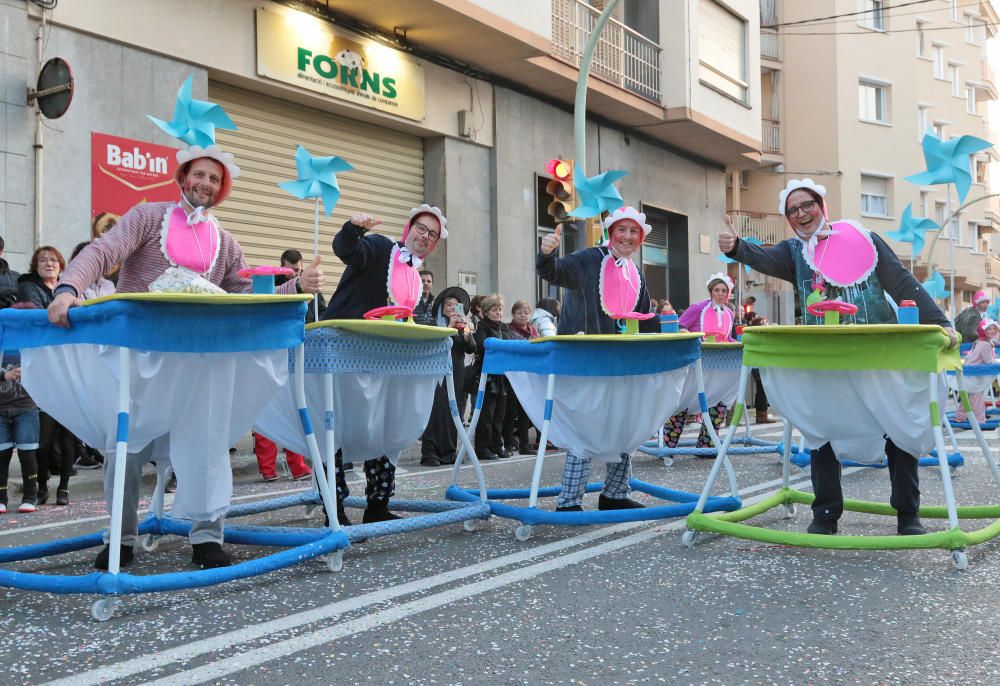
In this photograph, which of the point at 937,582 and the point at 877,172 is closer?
the point at 937,582

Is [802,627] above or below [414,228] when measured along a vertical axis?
below

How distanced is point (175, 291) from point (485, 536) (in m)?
2.25

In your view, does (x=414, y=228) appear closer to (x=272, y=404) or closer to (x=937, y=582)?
Result: (x=272, y=404)

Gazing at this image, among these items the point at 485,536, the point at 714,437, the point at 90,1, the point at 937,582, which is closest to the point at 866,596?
the point at 937,582

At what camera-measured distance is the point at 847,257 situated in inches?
225

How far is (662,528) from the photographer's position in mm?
6059

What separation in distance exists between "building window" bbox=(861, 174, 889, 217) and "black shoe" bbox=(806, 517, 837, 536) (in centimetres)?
3597

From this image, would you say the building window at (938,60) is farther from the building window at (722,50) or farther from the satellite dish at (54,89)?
the satellite dish at (54,89)

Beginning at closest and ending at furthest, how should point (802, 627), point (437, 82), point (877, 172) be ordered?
point (802, 627) → point (437, 82) → point (877, 172)

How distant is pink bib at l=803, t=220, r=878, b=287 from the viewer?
18.6ft

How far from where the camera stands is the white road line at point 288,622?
131 inches

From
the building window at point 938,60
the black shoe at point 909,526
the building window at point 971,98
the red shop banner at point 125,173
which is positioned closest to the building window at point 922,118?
the building window at point 938,60

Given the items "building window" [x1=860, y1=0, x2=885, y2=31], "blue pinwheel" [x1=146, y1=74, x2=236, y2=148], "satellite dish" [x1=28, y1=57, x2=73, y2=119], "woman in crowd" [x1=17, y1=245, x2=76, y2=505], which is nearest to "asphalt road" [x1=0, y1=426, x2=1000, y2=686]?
"blue pinwheel" [x1=146, y1=74, x2=236, y2=148]

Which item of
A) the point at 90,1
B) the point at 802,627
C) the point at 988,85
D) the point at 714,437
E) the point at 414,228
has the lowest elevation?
the point at 802,627
